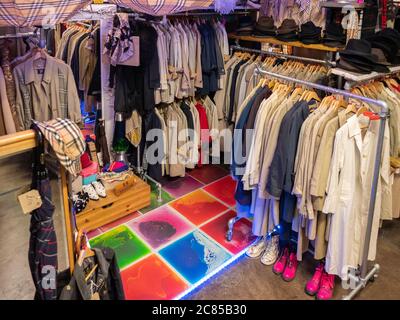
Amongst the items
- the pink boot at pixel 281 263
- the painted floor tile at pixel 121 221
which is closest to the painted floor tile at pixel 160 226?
the painted floor tile at pixel 121 221

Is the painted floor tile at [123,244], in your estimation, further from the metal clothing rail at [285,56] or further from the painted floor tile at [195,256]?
the metal clothing rail at [285,56]

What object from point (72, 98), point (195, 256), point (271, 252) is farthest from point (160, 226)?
point (72, 98)

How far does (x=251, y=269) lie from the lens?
2.71m

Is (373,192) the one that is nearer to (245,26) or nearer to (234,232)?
(234,232)

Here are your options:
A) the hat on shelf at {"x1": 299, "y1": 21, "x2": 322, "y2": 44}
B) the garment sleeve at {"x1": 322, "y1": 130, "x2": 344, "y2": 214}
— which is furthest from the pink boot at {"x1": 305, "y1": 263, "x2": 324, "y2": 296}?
the hat on shelf at {"x1": 299, "y1": 21, "x2": 322, "y2": 44}

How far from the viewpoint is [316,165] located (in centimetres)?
214

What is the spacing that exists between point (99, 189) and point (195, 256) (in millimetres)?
994

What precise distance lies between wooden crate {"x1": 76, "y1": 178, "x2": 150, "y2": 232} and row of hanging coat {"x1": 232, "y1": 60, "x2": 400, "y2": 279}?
1.09 meters

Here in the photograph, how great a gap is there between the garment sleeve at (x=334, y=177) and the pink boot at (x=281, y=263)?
2.20ft

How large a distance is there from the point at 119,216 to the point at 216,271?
103 centimetres

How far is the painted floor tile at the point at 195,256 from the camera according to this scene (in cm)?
267

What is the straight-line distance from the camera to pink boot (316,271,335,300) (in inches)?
96.0

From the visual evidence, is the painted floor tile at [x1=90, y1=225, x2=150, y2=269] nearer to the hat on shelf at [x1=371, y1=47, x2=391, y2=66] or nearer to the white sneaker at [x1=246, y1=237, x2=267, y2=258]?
the white sneaker at [x1=246, y1=237, x2=267, y2=258]
